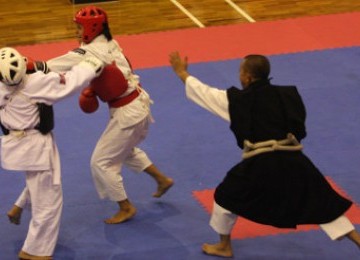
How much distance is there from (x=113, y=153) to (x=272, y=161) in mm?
1266

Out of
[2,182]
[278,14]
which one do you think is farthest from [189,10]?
[2,182]

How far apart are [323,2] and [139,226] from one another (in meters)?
6.02

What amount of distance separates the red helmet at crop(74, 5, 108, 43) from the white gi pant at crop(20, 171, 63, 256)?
1.03 meters

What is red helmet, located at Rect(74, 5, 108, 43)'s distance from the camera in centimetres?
554

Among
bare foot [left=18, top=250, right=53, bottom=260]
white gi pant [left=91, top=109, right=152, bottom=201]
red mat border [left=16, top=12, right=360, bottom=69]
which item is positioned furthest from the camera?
red mat border [left=16, top=12, right=360, bottom=69]

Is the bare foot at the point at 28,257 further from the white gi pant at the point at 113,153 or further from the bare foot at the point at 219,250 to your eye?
the bare foot at the point at 219,250

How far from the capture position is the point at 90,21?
5.54 m

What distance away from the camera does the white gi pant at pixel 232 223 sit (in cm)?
509

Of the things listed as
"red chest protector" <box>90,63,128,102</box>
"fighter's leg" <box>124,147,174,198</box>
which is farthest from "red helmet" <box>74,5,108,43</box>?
"fighter's leg" <box>124,147,174,198</box>

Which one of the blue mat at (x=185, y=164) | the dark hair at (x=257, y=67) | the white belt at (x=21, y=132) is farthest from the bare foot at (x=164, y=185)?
the dark hair at (x=257, y=67)

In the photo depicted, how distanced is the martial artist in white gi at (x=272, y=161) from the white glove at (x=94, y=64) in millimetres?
645

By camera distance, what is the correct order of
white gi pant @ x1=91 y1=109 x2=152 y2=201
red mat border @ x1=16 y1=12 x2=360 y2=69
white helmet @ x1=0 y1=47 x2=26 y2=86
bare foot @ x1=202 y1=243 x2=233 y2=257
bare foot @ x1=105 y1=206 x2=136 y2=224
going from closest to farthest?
white helmet @ x1=0 y1=47 x2=26 y2=86 → bare foot @ x1=202 y1=243 x2=233 y2=257 → white gi pant @ x1=91 y1=109 x2=152 y2=201 → bare foot @ x1=105 y1=206 x2=136 y2=224 → red mat border @ x1=16 y1=12 x2=360 y2=69

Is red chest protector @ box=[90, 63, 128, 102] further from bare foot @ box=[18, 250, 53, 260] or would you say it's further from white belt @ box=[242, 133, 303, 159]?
bare foot @ box=[18, 250, 53, 260]

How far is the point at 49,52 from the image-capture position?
9.27 meters
